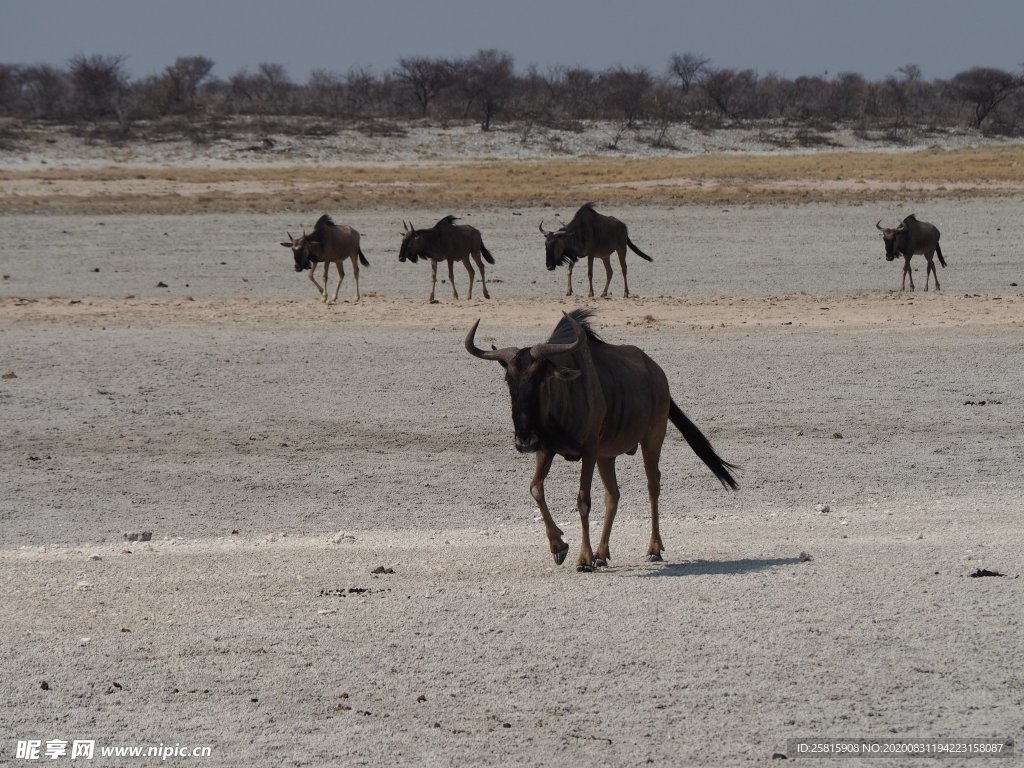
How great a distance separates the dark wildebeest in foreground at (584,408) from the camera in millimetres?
8039

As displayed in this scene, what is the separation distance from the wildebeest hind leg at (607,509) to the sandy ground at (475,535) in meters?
0.17

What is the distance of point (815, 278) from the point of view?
24.5m

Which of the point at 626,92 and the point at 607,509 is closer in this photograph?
the point at 607,509

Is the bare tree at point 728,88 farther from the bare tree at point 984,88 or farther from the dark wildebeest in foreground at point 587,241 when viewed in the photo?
the dark wildebeest in foreground at point 587,241

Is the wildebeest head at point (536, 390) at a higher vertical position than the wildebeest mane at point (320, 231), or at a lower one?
higher

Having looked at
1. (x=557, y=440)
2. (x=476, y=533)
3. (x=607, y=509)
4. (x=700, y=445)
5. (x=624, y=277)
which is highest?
(x=557, y=440)

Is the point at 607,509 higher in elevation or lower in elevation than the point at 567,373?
lower

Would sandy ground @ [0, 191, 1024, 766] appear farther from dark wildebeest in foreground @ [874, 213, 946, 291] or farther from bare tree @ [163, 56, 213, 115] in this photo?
bare tree @ [163, 56, 213, 115]

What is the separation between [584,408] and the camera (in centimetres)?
830

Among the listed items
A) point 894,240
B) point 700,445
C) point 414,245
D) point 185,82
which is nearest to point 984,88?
point 185,82

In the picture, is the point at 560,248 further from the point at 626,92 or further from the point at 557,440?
the point at 626,92

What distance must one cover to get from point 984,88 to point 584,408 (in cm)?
7833

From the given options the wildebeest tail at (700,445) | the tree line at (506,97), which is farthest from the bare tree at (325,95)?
the wildebeest tail at (700,445)

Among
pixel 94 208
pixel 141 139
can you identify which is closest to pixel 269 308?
pixel 94 208
